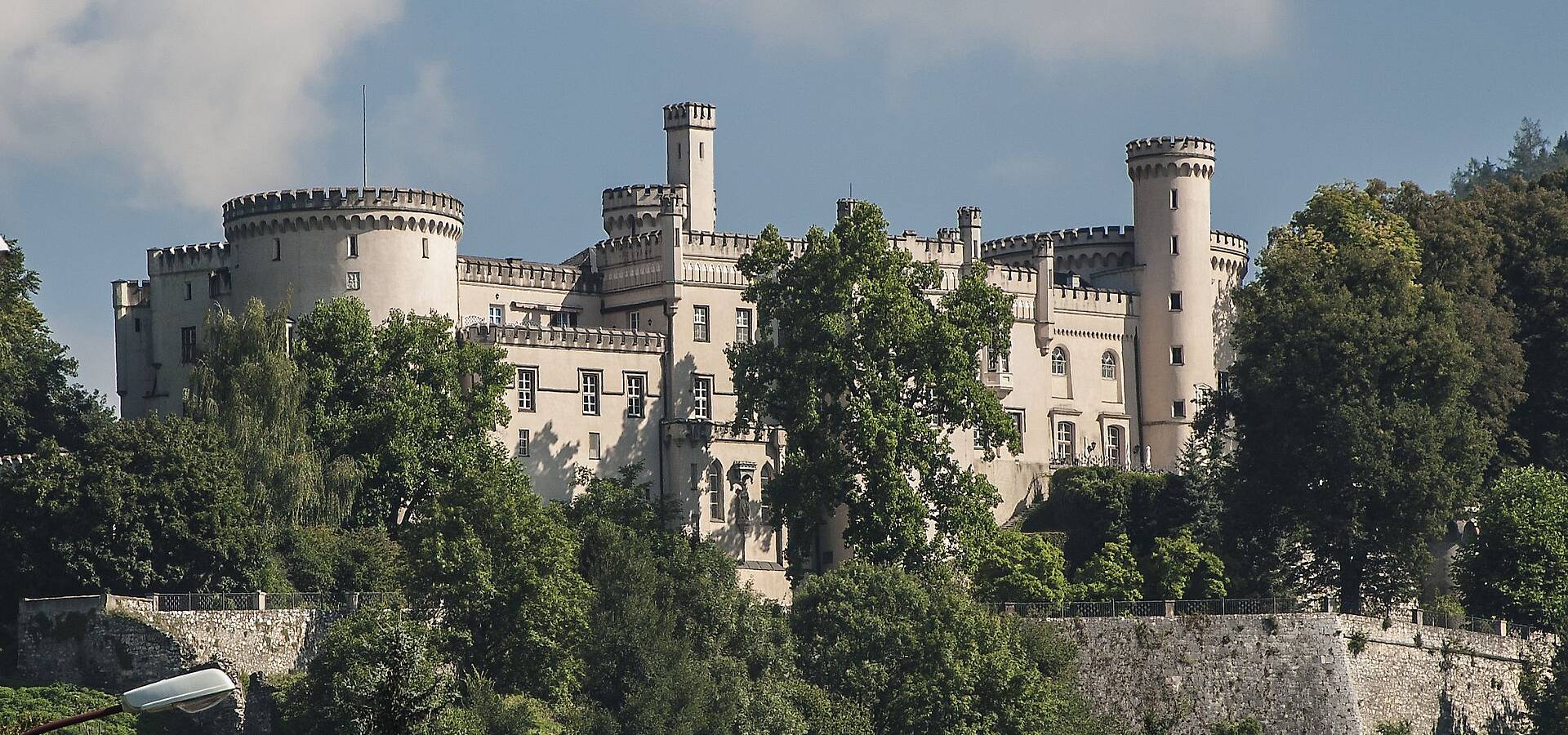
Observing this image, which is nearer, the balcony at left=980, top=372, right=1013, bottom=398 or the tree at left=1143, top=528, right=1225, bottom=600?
the tree at left=1143, top=528, right=1225, bottom=600

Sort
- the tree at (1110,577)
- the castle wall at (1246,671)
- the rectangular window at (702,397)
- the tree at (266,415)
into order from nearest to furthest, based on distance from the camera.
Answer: the tree at (266,415) → the castle wall at (1246,671) → the tree at (1110,577) → the rectangular window at (702,397)

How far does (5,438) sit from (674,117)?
25182mm

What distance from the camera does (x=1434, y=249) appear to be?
84125 millimetres

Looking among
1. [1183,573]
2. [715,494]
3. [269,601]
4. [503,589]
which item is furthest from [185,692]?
[715,494]

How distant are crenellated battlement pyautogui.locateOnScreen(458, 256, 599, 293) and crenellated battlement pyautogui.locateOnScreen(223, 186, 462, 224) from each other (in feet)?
12.6

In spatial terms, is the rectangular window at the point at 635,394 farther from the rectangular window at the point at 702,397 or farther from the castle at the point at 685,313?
the rectangular window at the point at 702,397

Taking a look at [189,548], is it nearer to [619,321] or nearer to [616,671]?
[616,671]

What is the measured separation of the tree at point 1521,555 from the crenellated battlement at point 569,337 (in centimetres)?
2446

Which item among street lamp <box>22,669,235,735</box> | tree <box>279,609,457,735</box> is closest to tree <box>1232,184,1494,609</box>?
tree <box>279,609,457,735</box>

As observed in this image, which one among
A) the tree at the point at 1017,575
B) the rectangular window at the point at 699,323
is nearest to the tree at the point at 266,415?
the rectangular window at the point at 699,323

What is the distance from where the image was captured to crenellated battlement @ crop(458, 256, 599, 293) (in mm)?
79188

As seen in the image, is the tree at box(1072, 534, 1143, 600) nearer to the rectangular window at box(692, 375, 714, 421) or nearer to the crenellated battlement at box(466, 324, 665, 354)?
the rectangular window at box(692, 375, 714, 421)

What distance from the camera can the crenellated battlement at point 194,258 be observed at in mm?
75688

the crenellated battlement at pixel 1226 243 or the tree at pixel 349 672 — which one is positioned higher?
the crenellated battlement at pixel 1226 243
